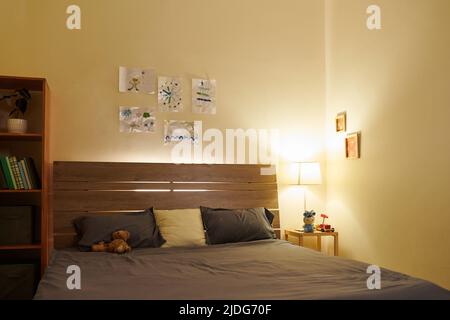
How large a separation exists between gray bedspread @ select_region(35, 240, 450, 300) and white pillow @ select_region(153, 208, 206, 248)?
17cm

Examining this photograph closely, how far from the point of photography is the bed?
1.85 metres

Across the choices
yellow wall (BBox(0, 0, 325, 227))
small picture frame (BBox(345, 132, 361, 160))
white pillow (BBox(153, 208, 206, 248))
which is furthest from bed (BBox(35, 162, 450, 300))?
small picture frame (BBox(345, 132, 361, 160))

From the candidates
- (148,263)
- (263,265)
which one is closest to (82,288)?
(148,263)

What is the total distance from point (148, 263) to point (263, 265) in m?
0.67

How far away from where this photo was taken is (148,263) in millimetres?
2525

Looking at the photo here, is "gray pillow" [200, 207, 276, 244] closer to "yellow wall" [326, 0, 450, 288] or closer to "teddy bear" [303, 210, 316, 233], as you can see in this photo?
"teddy bear" [303, 210, 316, 233]

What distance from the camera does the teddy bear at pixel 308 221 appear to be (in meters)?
3.79

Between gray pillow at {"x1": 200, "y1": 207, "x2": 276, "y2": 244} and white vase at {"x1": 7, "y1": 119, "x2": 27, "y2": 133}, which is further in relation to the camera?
gray pillow at {"x1": 200, "y1": 207, "x2": 276, "y2": 244}

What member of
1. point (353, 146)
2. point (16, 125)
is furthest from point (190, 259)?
point (353, 146)

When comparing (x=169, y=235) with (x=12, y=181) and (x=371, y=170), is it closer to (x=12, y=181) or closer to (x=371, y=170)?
(x=12, y=181)

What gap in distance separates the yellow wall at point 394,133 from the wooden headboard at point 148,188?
2.47 feet

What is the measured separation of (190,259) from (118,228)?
723mm

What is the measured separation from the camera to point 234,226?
3312 mm
